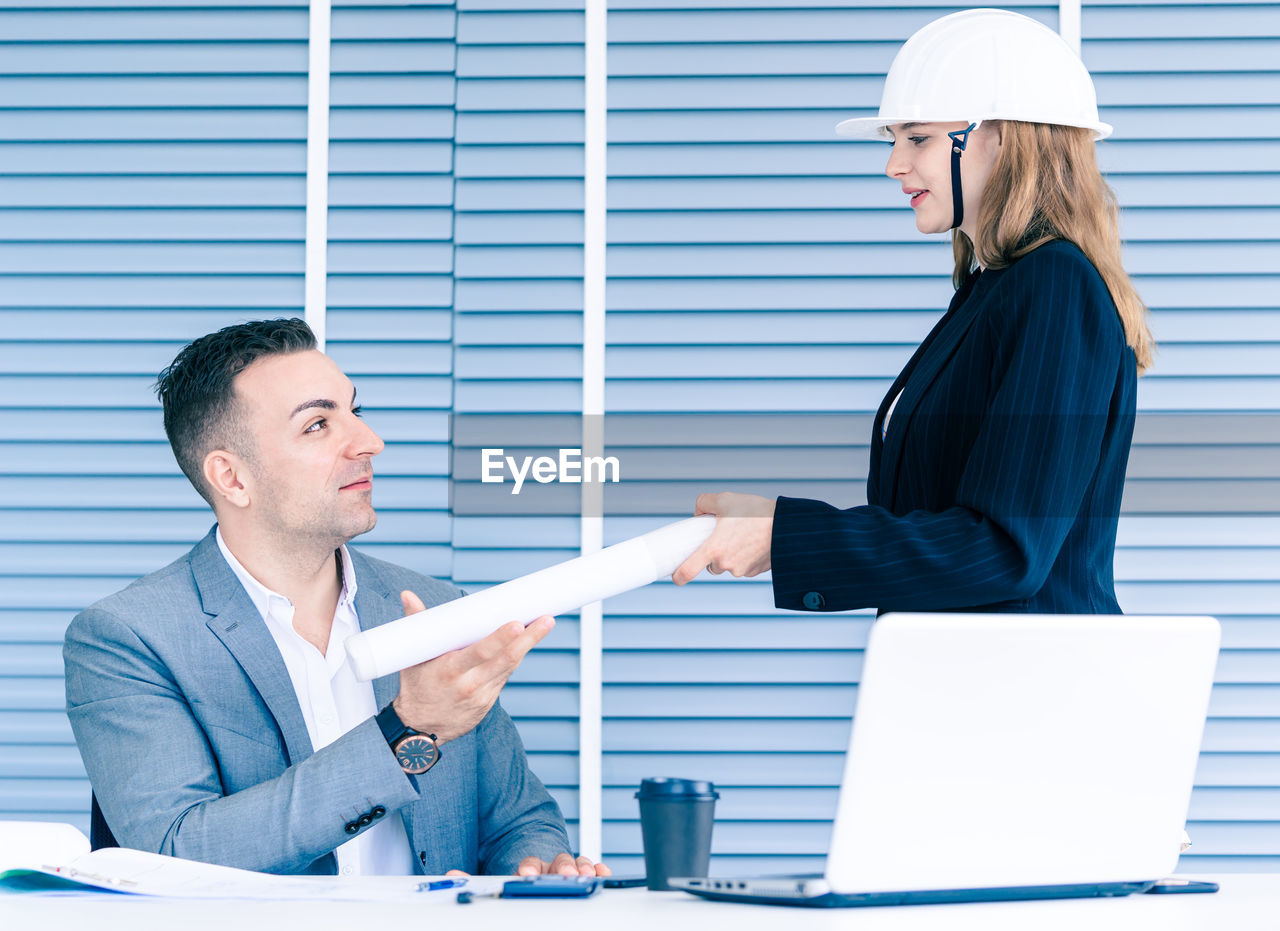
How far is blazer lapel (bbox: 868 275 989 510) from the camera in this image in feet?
4.41

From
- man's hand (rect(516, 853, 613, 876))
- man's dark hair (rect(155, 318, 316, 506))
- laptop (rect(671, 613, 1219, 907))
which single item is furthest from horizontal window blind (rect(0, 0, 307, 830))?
laptop (rect(671, 613, 1219, 907))

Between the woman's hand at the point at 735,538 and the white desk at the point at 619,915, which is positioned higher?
the woman's hand at the point at 735,538

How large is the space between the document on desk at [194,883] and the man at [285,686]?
0.14 meters

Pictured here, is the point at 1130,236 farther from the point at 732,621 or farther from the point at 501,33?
the point at 501,33

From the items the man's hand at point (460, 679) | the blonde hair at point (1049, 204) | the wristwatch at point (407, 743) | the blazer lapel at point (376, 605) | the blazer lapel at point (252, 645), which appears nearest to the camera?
the man's hand at point (460, 679)

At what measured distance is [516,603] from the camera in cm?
105

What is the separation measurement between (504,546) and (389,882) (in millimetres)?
1301

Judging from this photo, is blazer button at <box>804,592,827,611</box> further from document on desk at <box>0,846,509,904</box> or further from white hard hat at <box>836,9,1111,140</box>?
white hard hat at <box>836,9,1111,140</box>

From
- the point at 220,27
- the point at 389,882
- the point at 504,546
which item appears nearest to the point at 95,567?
the point at 504,546

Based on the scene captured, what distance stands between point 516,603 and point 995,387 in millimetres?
564

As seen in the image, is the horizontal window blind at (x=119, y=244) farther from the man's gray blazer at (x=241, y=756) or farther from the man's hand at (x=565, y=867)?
the man's hand at (x=565, y=867)

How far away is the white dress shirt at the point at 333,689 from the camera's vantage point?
1.58m

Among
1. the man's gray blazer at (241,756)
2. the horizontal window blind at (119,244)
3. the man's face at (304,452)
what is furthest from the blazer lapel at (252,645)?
the horizontal window blind at (119,244)

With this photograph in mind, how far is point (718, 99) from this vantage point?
7.89ft
